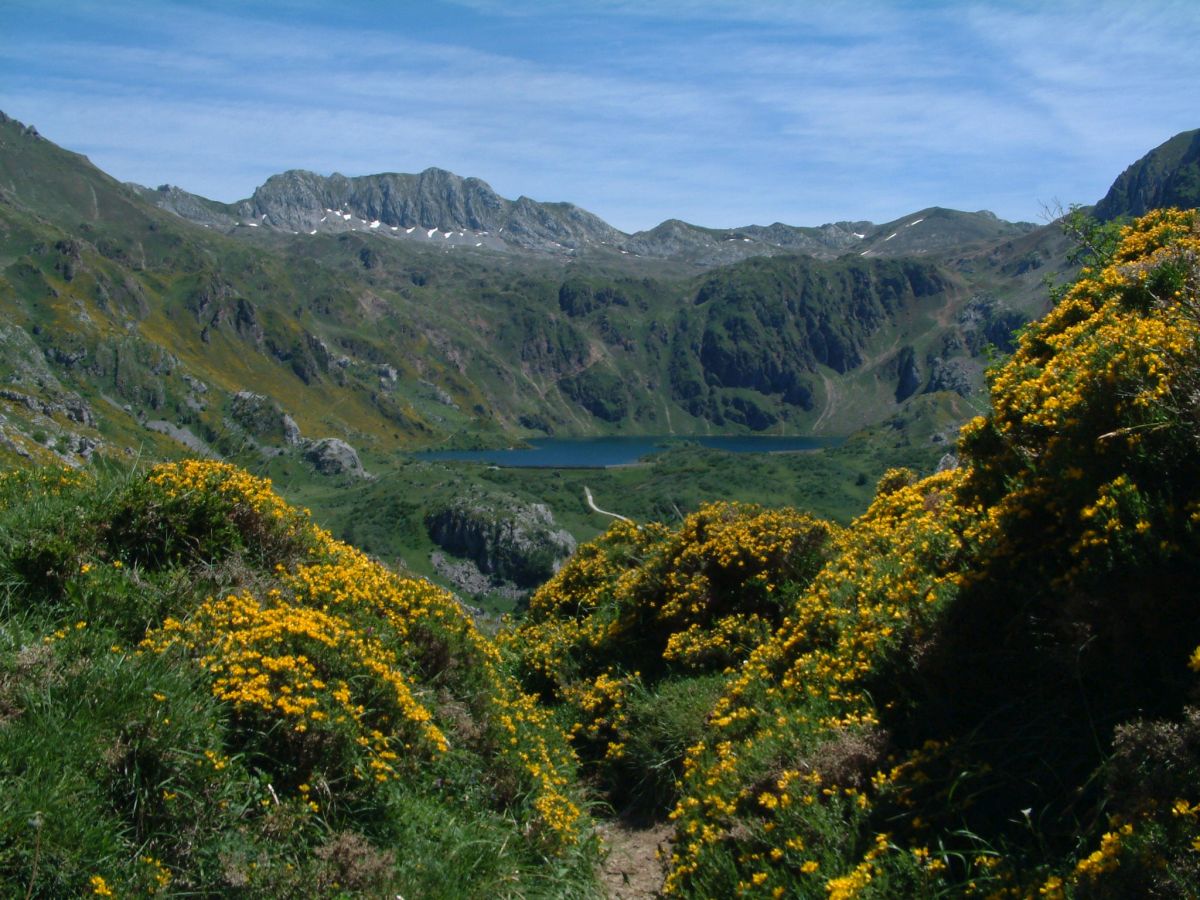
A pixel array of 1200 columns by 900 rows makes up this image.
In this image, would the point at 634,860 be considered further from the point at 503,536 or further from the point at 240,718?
the point at 503,536

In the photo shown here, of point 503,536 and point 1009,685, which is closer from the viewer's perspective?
point 1009,685

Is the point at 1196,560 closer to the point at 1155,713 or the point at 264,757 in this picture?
the point at 1155,713

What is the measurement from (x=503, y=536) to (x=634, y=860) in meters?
160

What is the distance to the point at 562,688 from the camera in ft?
37.9

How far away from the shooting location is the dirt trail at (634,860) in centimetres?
705

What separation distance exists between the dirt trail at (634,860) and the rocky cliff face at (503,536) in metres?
146

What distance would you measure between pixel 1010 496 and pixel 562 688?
6.62 meters

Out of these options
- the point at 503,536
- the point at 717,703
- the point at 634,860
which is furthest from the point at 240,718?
the point at 503,536

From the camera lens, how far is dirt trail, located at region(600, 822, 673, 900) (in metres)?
7.05

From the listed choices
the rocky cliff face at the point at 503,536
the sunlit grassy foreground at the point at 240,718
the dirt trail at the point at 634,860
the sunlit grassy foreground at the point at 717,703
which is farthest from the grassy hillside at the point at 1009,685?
the rocky cliff face at the point at 503,536

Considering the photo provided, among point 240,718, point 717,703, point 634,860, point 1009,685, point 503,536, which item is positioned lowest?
point 503,536

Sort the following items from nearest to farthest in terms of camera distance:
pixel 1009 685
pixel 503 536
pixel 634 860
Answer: pixel 1009 685 < pixel 634 860 < pixel 503 536

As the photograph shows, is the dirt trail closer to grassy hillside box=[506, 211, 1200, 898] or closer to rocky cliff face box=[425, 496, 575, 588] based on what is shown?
grassy hillside box=[506, 211, 1200, 898]

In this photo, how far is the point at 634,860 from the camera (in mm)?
7742
